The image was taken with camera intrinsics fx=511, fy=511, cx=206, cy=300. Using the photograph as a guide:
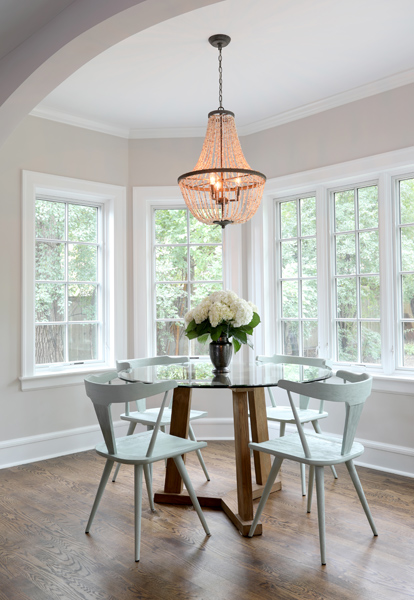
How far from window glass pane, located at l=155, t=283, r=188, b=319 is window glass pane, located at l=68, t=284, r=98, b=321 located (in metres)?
0.60

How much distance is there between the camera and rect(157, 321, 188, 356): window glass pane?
4812 millimetres

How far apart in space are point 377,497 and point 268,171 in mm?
2834

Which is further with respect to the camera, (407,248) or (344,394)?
(407,248)

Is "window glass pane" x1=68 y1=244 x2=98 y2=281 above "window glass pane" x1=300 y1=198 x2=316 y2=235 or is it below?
below

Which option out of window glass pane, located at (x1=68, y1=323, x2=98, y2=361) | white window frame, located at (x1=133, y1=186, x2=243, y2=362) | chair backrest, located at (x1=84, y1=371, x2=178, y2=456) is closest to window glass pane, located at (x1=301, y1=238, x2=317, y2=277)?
white window frame, located at (x1=133, y1=186, x2=243, y2=362)

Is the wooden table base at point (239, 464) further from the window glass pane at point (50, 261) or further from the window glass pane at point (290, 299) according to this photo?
the window glass pane at point (50, 261)

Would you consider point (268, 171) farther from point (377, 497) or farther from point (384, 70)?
point (377, 497)

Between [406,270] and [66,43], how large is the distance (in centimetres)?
277

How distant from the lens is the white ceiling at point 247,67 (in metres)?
2.96

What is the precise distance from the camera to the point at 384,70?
12.0 ft

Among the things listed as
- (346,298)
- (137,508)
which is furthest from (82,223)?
(137,508)

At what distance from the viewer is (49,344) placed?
436cm

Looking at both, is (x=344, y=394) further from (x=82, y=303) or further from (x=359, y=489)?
(x=82, y=303)

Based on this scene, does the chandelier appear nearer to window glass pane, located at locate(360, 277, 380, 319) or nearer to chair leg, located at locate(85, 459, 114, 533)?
window glass pane, located at locate(360, 277, 380, 319)
